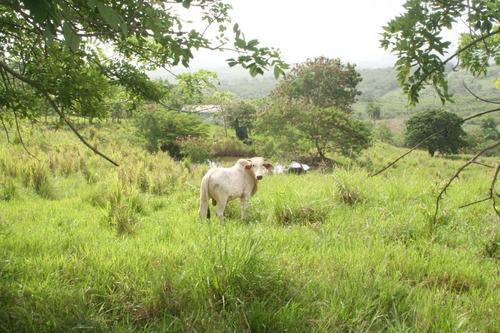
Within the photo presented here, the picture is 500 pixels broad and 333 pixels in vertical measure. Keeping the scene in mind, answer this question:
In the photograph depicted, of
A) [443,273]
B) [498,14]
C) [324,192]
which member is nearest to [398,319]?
[443,273]

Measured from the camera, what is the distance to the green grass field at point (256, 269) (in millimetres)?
2184

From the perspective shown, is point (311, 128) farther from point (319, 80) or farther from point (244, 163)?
point (244, 163)

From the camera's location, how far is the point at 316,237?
374 cm

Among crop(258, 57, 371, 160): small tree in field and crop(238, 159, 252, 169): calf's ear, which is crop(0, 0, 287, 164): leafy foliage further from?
crop(258, 57, 371, 160): small tree in field

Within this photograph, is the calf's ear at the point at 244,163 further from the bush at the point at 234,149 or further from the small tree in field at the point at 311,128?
the bush at the point at 234,149

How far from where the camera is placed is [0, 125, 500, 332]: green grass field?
218 cm

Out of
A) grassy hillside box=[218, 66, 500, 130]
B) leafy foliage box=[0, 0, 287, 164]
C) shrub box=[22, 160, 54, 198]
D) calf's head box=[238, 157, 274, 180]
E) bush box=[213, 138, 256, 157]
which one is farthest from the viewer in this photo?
grassy hillside box=[218, 66, 500, 130]

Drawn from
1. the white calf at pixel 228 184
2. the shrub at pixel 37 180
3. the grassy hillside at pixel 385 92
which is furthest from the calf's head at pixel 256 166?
the grassy hillside at pixel 385 92

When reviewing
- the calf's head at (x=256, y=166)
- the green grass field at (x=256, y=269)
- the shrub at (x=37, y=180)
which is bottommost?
the green grass field at (x=256, y=269)

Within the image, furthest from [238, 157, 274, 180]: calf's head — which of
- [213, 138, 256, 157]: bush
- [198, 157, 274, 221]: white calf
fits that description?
[213, 138, 256, 157]: bush

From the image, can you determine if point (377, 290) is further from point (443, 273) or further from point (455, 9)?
point (455, 9)

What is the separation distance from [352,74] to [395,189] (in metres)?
22.0

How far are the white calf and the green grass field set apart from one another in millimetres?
299

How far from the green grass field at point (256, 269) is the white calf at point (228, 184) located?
299 millimetres
